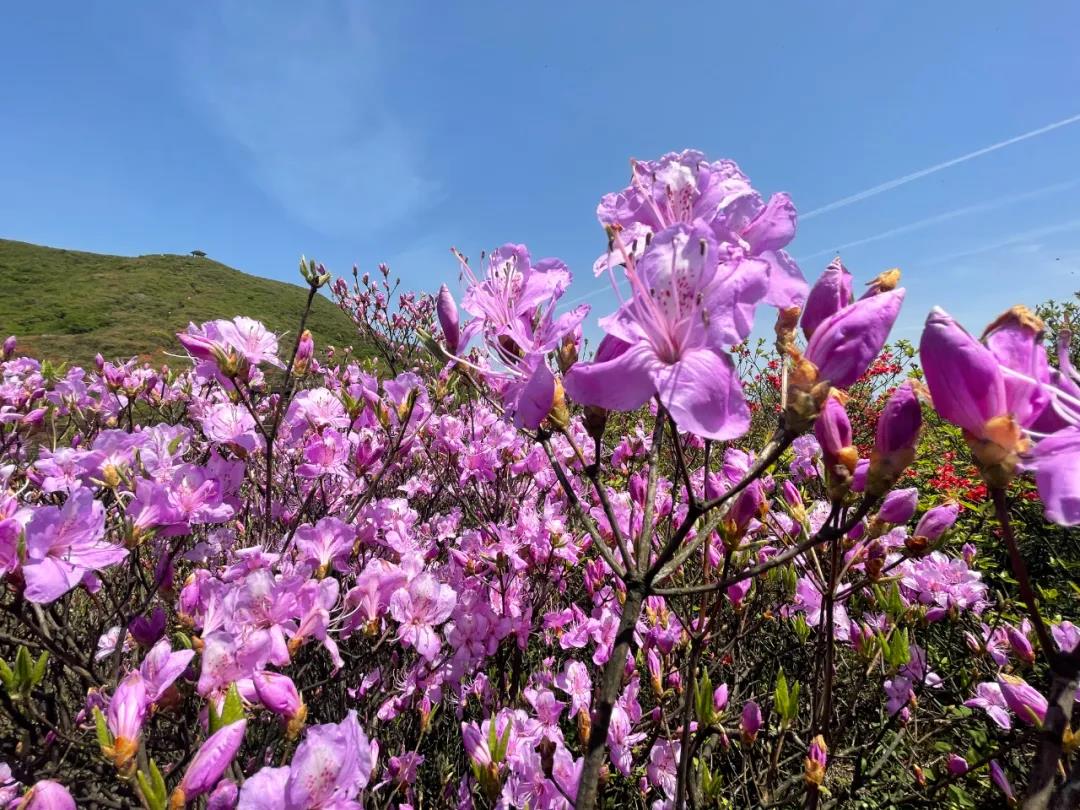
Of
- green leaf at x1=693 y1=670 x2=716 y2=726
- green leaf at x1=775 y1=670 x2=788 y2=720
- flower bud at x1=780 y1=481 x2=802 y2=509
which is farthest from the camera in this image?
flower bud at x1=780 y1=481 x2=802 y2=509

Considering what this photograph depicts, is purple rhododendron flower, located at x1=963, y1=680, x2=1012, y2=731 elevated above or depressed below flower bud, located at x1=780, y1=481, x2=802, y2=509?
below

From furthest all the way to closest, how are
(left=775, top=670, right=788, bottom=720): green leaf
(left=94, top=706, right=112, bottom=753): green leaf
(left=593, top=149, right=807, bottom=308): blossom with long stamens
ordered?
1. (left=775, top=670, right=788, bottom=720): green leaf
2. (left=593, top=149, right=807, bottom=308): blossom with long stamens
3. (left=94, top=706, right=112, bottom=753): green leaf

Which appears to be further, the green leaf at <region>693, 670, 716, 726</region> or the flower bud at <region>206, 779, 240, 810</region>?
the green leaf at <region>693, 670, 716, 726</region>

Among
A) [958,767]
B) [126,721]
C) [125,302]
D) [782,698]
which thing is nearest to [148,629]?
[126,721]

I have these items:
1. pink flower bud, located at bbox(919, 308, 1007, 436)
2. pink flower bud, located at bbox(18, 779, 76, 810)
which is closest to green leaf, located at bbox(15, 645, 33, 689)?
pink flower bud, located at bbox(18, 779, 76, 810)

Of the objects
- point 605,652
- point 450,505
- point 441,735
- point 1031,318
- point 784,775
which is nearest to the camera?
point 1031,318

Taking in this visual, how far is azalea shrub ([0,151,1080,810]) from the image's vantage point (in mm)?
933

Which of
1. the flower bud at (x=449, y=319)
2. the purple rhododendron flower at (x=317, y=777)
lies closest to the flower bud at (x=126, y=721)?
the purple rhododendron flower at (x=317, y=777)

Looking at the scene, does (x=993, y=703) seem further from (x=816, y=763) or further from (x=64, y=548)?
(x=64, y=548)

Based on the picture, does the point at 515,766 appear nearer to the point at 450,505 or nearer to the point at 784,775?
the point at 784,775

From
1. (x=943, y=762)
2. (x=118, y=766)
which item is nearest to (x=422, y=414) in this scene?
(x=118, y=766)

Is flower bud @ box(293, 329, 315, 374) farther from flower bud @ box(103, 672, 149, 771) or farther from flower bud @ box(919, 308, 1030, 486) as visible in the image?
flower bud @ box(919, 308, 1030, 486)

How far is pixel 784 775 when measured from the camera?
2.70m

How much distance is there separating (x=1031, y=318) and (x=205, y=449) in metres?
3.91
